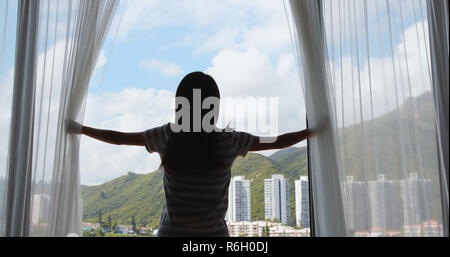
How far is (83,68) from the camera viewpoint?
1418mm

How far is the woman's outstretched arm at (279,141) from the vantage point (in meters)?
1.30

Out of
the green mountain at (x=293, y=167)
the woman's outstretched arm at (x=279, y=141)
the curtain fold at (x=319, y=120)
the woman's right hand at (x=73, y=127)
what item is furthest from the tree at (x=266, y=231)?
the woman's right hand at (x=73, y=127)

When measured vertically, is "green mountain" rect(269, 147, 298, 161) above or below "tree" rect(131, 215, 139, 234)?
above

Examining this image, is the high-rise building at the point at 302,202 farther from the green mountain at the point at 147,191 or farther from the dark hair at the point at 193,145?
the dark hair at the point at 193,145

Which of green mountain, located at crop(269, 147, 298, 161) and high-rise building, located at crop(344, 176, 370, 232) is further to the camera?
green mountain, located at crop(269, 147, 298, 161)

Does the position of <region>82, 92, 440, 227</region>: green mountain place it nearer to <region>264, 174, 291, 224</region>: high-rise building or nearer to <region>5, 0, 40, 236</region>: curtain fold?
<region>264, 174, 291, 224</region>: high-rise building

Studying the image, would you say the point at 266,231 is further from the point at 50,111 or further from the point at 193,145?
the point at 50,111

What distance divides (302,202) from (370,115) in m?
0.52

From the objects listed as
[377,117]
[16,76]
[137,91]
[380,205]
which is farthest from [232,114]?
[16,76]

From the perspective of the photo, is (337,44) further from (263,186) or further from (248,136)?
(263,186)

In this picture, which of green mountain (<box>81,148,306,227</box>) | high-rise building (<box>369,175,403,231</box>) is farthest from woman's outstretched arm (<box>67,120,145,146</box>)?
high-rise building (<box>369,175,403,231</box>)

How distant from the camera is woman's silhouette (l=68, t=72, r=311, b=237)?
1188 millimetres

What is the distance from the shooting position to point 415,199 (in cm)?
129

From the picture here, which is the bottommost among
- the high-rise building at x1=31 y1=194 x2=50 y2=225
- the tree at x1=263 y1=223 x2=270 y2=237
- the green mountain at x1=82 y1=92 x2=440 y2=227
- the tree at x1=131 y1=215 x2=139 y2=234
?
the tree at x1=263 y1=223 x2=270 y2=237
